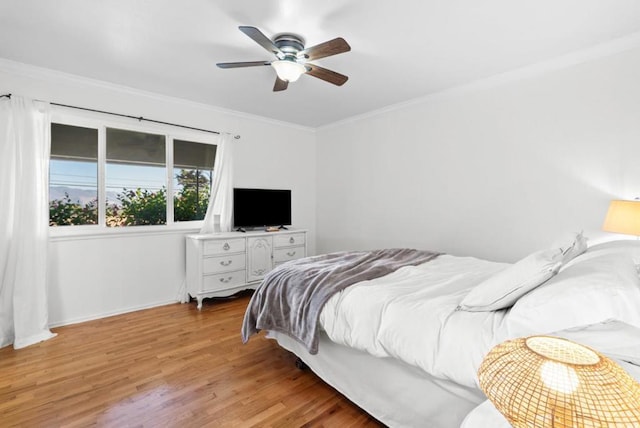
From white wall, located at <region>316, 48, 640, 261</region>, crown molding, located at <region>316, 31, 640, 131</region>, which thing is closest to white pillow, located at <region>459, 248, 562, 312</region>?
white wall, located at <region>316, 48, 640, 261</region>

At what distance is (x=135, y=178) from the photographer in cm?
361

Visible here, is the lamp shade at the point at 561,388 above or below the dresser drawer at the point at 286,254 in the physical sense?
above

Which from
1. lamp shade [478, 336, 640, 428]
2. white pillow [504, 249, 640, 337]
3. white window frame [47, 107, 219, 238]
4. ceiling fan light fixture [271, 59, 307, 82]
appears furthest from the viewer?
white window frame [47, 107, 219, 238]

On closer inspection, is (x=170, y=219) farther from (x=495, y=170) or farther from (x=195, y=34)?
(x=495, y=170)

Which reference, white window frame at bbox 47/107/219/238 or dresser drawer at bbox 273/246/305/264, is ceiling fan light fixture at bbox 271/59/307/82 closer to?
white window frame at bbox 47/107/219/238

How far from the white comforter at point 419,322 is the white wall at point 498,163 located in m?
1.20

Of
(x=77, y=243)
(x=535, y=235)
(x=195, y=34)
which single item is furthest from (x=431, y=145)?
(x=77, y=243)

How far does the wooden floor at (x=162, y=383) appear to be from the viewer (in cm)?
176

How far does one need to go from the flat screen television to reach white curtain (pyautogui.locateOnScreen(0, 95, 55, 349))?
6.45 ft

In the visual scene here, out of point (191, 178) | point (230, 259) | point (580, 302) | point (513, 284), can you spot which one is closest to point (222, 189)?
point (191, 178)

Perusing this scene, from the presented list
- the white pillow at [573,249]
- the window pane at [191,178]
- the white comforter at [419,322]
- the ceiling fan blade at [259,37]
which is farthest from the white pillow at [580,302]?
the window pane at [191,178]

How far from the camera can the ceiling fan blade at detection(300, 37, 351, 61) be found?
201cm

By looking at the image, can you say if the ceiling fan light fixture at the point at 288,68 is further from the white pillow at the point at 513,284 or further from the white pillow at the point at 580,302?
the white pillow at the point at 580,302

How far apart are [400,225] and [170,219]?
289 cm
